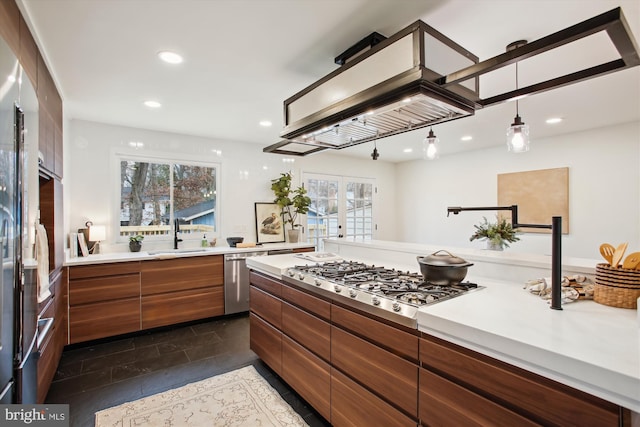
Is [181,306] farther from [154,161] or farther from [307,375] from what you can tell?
[307,375]

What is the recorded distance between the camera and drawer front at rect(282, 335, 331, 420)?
6.28ft

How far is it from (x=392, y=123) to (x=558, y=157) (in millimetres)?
4133

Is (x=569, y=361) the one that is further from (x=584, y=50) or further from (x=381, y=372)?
(x=584, y=50)

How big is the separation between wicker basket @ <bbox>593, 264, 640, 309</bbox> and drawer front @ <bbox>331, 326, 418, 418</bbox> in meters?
0.91

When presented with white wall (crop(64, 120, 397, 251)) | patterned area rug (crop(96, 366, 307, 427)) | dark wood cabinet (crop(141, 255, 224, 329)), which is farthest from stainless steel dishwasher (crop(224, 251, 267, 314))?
patterned area rug (crop(96, 366, 307, 427))

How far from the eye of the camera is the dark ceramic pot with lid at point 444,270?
5.61 feet

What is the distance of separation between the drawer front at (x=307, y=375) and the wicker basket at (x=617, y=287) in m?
1.45

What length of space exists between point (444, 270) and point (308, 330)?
978mm

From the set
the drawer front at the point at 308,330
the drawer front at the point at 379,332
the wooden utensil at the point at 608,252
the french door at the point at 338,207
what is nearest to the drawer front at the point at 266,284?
the drawer front at the point at 308,330

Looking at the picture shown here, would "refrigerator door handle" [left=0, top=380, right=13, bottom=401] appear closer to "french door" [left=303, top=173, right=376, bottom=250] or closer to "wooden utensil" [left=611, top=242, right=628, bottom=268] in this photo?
"wooden utensil" [left=611, top=242, right=628, bottom=268]

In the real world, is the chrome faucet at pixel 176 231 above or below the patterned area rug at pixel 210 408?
above

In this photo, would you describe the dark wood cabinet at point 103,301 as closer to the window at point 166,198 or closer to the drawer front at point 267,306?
the window at point 166,198

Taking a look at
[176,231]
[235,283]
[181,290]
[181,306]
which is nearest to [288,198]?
[235,283]

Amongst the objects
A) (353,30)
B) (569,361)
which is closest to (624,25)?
(569,361)
